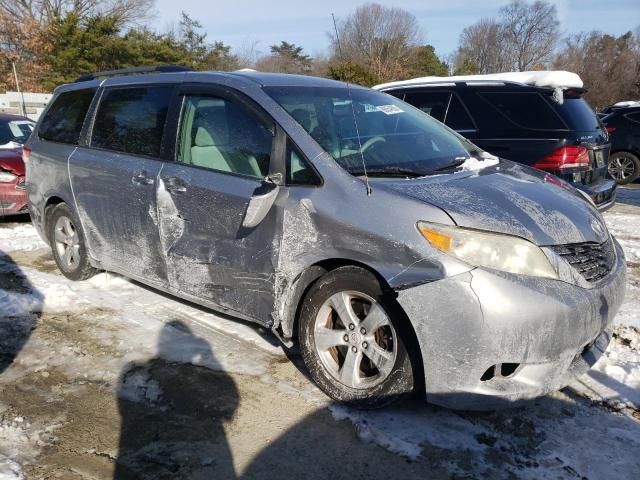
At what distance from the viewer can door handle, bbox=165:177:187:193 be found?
139 inches

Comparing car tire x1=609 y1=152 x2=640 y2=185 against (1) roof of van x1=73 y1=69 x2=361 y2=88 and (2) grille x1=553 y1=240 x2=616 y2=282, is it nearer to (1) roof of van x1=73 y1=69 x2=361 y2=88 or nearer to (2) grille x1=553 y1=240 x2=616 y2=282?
(1) roof of van x1=73 y1=69 x2=361 y2=88

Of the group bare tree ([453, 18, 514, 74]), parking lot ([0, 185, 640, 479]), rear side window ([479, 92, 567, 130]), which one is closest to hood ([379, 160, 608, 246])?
parking lot ([0, 185, 640, 479])

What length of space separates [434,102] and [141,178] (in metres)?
4.24

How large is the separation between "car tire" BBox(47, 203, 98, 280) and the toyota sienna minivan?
0.46 m

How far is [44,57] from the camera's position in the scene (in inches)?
1335

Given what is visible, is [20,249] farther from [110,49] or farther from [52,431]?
[110,49]

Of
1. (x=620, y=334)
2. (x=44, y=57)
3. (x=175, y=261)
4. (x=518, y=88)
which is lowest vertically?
(x=620, y=334)

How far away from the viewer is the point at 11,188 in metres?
6.90

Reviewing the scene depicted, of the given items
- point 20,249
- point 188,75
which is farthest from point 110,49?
point 188,75

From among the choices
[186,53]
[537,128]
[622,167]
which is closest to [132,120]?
[537,128]

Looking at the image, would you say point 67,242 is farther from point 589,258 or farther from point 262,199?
point 589,258

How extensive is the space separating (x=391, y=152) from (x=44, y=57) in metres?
36.9

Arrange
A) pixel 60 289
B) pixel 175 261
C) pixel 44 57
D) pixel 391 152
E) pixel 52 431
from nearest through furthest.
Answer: pixel 52 431 → pixel 391 152 → pixel 175 261 → pixel 60 289 → pixel 44 57

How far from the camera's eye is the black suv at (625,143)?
36.0 feet
